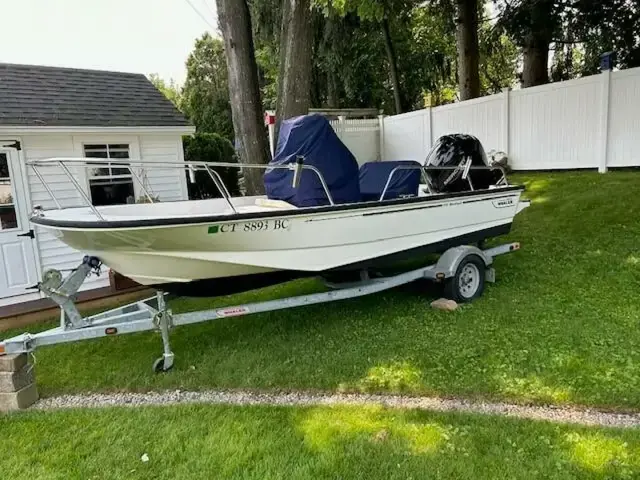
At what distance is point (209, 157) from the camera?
13898 mm

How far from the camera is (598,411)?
10.3 ft

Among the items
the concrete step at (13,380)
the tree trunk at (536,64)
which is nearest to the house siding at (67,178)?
the concrete step at (13,380)

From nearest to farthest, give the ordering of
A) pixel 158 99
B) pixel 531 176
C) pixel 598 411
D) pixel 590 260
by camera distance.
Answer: pixel 598 411, pixel 590 260, pixel 158 99, pixel 531 176

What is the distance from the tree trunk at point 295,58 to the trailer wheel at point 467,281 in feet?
10.8

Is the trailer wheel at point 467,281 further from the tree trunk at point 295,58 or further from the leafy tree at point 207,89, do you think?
the leafy tree at point 207,89

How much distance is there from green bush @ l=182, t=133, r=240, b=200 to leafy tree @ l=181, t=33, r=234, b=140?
13.3 m

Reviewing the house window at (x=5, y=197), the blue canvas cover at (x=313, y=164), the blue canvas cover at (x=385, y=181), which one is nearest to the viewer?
the blue canvas cover at (x=313, y=164)

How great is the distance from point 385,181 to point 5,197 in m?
5.10

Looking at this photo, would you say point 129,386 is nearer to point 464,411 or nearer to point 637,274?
point 464,411

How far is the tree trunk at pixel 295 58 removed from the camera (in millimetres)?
6887

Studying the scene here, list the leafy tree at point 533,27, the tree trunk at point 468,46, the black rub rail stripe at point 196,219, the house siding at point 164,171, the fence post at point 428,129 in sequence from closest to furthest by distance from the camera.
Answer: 1. the black rub rail stripe at point 196,219
2. the house siding at point 164,171
3. the leafy tree at point 533,27
4. the tree trunk at point 468,46
5. the fence post at point 428,129

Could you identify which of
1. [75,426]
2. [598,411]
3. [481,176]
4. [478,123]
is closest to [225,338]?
[75,426]

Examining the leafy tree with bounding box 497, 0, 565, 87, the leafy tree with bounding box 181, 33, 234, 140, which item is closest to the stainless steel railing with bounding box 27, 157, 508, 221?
the leafy tree with bounding box 497, 0, 565, 87

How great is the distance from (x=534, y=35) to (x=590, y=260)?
7.49 m
